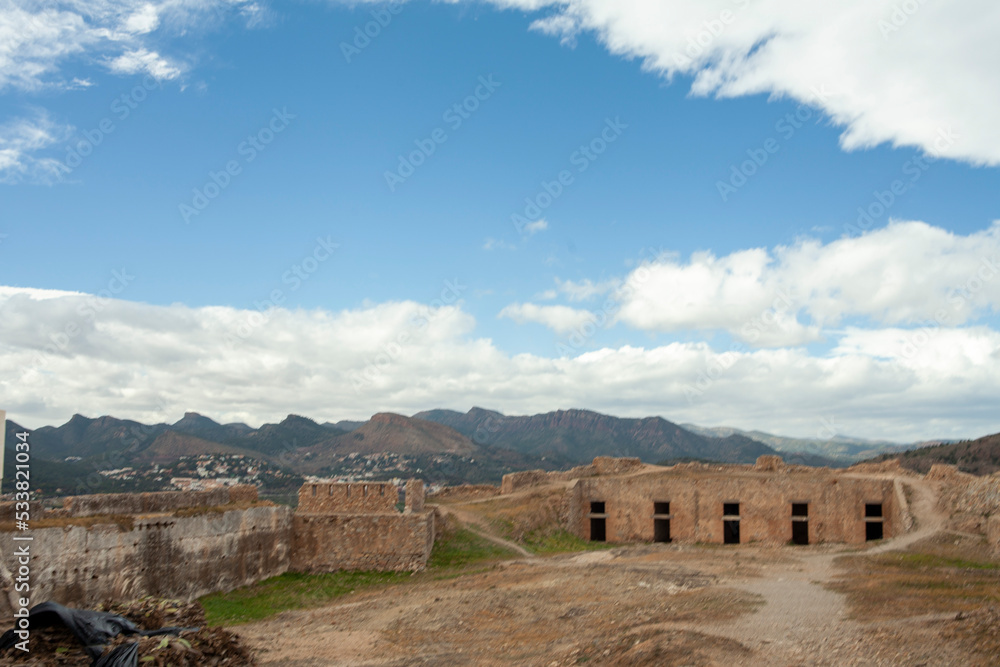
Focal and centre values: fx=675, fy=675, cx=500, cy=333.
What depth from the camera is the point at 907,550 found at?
19906 mm

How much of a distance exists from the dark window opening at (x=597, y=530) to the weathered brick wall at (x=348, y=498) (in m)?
11.7

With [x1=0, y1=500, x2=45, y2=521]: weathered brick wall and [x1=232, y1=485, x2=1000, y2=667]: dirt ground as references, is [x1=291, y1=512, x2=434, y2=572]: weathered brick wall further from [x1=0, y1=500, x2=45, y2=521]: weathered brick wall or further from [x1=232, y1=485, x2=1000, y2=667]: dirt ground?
[x1=0, y1=500, x2=45, y2=521]: weathered brick wall

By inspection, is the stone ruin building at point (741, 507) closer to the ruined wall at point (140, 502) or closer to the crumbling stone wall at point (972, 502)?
the crumbling stone wall at point (972, 502)

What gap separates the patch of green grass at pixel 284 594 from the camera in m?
14.3

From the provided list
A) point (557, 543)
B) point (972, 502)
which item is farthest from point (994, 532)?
point (557, 543)

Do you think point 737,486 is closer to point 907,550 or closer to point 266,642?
point 907,550

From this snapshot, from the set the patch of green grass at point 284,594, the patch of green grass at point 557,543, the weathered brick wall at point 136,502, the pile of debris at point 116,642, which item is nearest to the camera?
the pile of debris at point 116,642

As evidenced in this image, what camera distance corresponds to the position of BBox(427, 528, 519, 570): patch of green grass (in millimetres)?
20394

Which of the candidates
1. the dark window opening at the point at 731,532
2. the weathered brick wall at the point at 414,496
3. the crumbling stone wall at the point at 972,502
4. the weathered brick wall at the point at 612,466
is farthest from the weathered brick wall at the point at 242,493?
the crumbling stone wall at the point at 972,502

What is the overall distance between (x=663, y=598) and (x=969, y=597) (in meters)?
5.56

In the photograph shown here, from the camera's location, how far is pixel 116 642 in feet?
27.6

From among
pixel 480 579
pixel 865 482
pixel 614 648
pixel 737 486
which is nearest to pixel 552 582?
pixel 480 579

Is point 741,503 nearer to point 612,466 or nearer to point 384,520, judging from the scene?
point 612,466

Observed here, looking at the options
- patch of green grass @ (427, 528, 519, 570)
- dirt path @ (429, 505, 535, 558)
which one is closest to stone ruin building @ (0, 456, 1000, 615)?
patch of green grass @ (427, 528, 519, 570)
